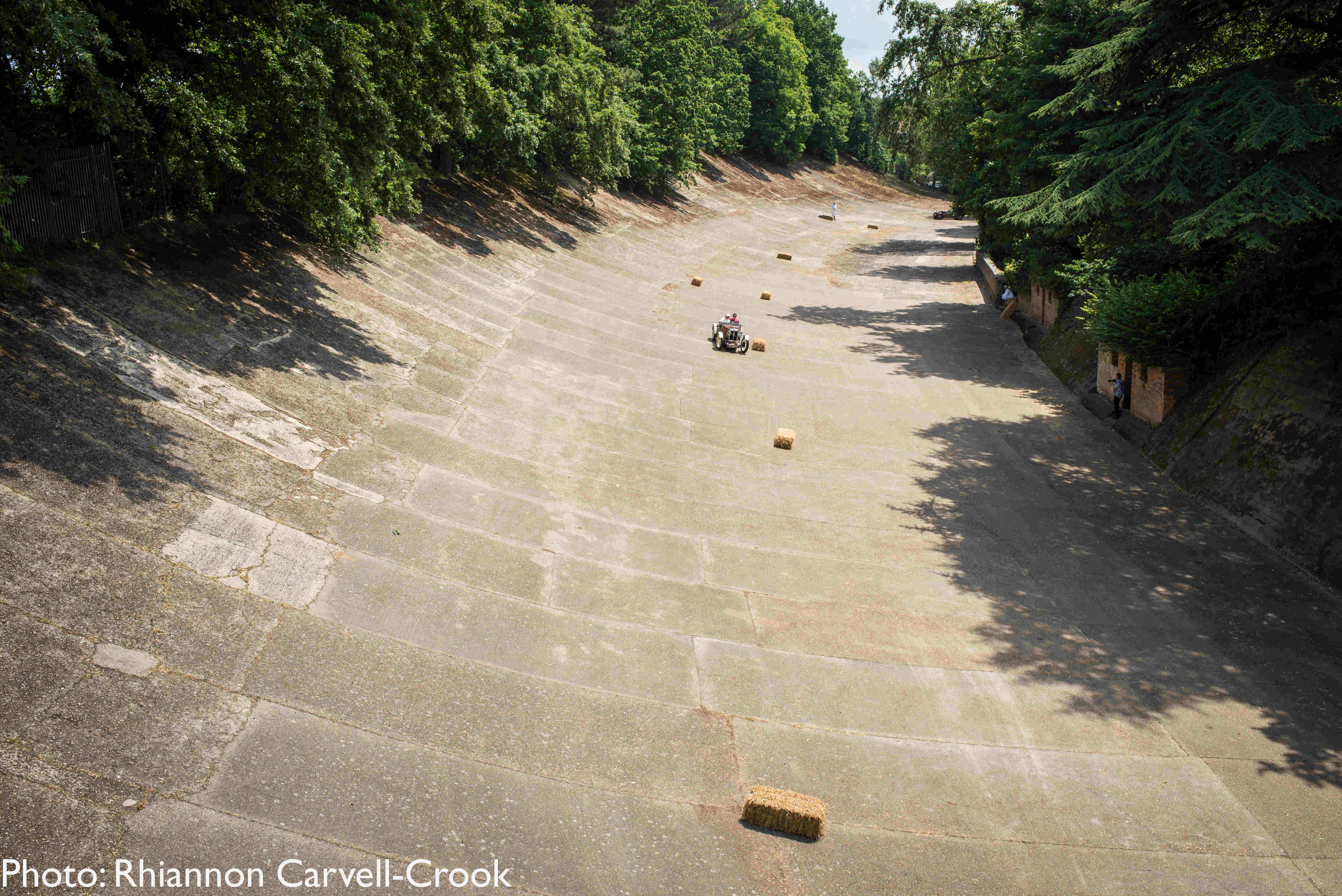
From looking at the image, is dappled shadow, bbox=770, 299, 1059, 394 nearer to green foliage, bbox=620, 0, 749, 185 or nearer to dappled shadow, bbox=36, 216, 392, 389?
green foliage, bbox=620, 0, 749, 185

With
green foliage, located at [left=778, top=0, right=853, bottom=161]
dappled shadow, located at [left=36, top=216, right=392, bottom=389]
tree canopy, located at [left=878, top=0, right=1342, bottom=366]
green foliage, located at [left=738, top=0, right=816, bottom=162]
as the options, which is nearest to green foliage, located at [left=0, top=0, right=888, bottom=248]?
dappled shadow, located at [left=36, top=216, right=392, bottom=389]

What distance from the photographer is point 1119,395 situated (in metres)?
21.3

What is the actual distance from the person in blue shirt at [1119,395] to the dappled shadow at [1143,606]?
7.00 ft

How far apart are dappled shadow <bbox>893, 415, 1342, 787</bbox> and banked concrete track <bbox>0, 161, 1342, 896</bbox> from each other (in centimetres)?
7

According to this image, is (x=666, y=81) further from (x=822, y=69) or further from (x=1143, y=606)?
(x=822, y=69)

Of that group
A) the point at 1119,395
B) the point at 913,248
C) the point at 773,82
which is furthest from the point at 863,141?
the point at 1119,395

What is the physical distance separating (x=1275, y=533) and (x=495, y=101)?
Result: 23.8 m

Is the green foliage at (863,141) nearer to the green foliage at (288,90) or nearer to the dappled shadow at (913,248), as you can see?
the dappled shadow at (913,248)

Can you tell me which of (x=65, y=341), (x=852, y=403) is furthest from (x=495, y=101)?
(x=65, y=341)

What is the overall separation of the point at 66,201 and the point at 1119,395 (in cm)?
2344

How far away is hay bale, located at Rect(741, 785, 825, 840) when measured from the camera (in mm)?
8367

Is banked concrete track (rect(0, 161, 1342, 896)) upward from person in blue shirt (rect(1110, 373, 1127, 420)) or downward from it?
downward

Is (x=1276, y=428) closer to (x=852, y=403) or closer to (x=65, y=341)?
(x=852, y=403)

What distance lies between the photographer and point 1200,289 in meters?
20.0
